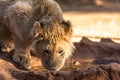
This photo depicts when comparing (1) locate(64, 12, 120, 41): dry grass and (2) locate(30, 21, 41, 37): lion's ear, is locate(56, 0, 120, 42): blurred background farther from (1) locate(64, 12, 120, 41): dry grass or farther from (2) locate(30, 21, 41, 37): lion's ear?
(2) locate(30, 21, 41, 37): lion's ear

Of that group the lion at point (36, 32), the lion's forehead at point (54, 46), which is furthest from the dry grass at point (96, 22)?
the lion's forehead at point (54, 46)

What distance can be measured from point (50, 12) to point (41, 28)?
521mm

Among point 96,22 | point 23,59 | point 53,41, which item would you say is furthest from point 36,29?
point 96,22

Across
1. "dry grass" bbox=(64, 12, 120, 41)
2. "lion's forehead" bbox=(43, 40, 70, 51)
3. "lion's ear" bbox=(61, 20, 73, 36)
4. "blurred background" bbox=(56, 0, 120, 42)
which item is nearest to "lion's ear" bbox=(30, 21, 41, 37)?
"lion's forehead" bbox=(43, 40, 70, 51)

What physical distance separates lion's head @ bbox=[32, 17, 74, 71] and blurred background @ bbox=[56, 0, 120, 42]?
6.93 metres

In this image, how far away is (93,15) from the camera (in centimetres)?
1747

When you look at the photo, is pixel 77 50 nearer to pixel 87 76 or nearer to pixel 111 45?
pixel 111 45

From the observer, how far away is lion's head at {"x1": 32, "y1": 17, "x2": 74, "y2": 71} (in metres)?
6.81

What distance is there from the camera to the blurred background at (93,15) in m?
15.2

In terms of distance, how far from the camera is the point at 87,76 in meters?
5.76

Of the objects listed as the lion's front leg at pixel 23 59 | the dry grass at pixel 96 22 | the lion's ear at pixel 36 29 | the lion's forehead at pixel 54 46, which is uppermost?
the lion's ear at pixel 36 29

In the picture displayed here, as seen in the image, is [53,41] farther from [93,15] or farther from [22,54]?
[93,15]

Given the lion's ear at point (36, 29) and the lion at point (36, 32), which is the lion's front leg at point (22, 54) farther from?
the lion's ear at point (36, 29)

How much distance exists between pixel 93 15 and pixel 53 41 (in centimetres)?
1081
